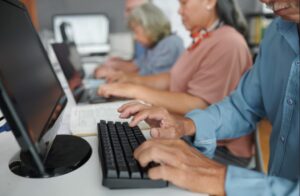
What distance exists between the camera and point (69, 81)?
138 cm

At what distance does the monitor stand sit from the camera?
0.60m

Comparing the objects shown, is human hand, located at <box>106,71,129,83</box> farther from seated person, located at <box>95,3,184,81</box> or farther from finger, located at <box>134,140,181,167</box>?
finger, located at <box>134,140,181,167</box>

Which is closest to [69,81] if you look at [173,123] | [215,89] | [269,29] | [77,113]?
[77,113]

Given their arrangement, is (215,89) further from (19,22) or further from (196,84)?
(19,22)

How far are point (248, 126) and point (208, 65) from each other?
358 mm

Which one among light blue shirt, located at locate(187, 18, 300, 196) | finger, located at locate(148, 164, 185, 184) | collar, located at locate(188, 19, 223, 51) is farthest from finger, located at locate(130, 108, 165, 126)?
collar, located at locate(188, 19, 223, 51)

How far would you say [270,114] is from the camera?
0.87 metres

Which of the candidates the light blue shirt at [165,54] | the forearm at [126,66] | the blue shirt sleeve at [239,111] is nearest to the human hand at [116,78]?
the light blue shirt at [165,54]

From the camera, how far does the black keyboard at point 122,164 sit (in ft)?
1.74

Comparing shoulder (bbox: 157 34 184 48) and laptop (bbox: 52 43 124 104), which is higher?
laptop (bbox: 52 43 124 104)

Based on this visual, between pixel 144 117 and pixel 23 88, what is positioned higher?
pixel 23 88

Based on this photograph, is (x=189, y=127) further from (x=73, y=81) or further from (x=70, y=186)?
(x=73, y=81)

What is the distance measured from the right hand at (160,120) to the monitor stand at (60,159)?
0.13 metres

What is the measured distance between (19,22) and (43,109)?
8.0 inches
